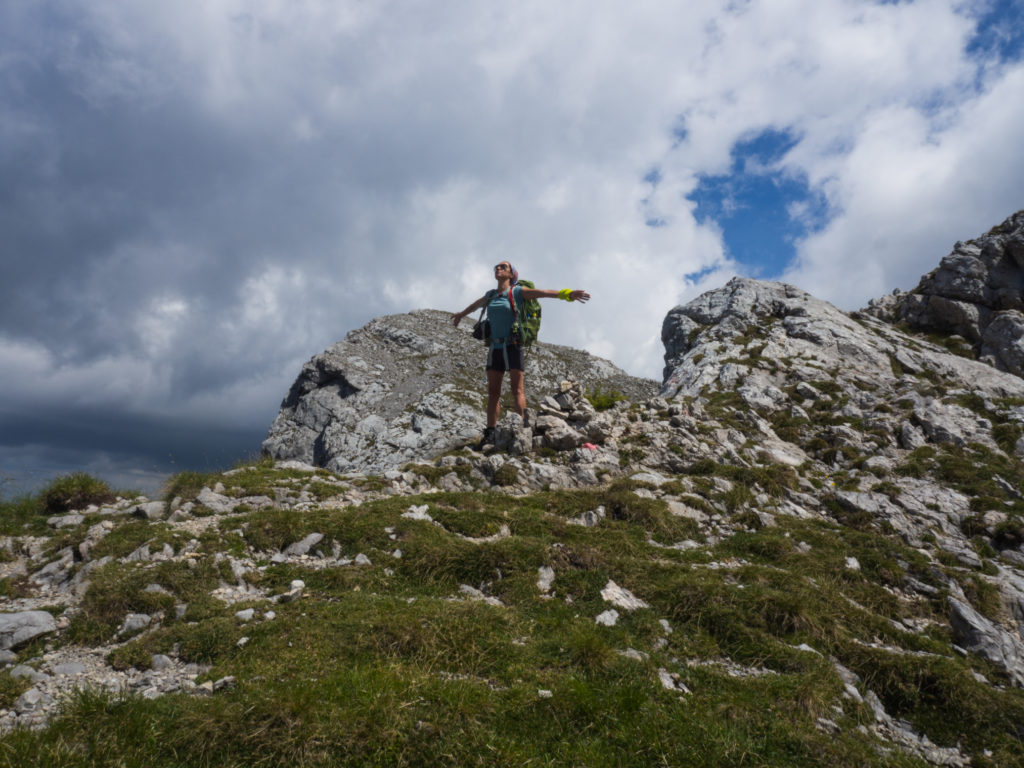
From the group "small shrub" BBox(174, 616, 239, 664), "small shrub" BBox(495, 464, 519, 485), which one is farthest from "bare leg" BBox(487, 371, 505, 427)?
"small shrub" BBox(174, 616, 239, 664)

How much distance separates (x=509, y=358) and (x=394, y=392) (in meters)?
20.2

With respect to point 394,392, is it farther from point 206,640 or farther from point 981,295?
point 981,295

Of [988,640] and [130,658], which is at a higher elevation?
[130,658]

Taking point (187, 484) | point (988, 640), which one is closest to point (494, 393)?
point (187, 484)

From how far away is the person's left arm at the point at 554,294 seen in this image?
50.5 feet

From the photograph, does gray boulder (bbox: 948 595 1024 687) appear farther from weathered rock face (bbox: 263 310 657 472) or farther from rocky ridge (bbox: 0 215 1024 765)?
weathered rock face (bbox: 263 310 657 472)

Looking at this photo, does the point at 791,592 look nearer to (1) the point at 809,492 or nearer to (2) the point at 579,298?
(1) the point at 809,492

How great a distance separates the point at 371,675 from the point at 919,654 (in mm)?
8912

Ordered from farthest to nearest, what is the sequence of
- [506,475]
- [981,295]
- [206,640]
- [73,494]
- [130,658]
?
1. [981,295]
2. [506,475]
3. [73,494]
4. [206,640]
5. [130,658]

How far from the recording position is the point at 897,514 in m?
14.6

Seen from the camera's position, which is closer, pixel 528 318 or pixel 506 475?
pixel 506 475

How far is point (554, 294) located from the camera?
1586 cm

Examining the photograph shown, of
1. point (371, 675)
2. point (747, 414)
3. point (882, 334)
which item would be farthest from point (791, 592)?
point (882, 334)

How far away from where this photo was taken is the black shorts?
16.7m
